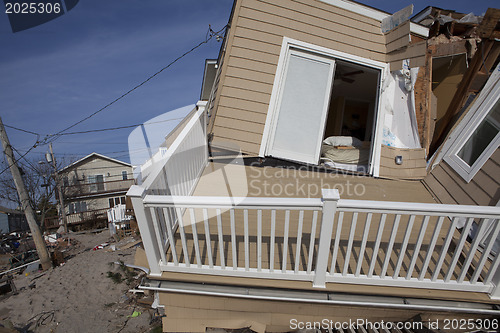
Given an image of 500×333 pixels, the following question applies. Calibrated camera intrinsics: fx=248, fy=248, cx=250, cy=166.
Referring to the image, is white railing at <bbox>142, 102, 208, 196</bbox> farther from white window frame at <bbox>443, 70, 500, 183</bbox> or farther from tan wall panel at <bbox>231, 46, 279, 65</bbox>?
white window frame at <bbox>443, 70, 500, 183</bbox>

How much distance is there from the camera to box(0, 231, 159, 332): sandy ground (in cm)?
602

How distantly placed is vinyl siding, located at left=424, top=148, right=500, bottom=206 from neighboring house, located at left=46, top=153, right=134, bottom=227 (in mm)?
27190

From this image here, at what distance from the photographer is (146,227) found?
2016mm

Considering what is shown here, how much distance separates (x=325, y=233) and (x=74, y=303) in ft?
28.1

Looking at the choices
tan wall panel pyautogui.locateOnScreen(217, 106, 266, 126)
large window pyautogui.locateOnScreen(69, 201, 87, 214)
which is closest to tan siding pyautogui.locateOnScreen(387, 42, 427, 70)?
tan wall panel pyautogui.locateOnScreen(217, 106, 266, 126)

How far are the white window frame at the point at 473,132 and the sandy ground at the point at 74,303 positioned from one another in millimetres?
6649

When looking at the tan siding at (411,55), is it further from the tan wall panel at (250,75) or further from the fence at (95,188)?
the fence at (95,188)

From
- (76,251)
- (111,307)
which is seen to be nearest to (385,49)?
(111,307)

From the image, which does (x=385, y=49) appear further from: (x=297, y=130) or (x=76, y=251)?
(x=76, y=251)

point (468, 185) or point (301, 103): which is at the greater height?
point (301, 103)

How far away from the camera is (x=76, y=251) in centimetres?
1388

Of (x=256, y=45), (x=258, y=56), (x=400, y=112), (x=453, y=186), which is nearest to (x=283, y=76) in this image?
(x=258, y=56)

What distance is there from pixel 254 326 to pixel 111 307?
6.18 m

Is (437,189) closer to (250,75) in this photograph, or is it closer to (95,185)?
(250,75)
